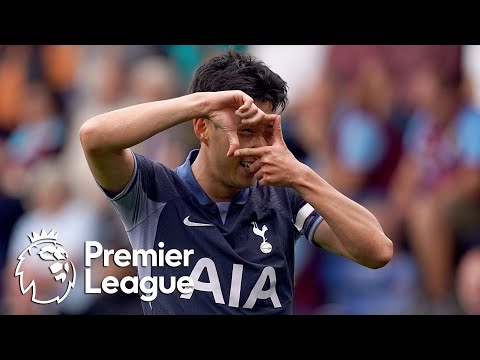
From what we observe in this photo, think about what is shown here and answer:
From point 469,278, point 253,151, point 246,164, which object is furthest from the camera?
point 469,278

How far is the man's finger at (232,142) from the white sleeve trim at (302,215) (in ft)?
1.65

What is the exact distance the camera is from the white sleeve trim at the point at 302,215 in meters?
3.81

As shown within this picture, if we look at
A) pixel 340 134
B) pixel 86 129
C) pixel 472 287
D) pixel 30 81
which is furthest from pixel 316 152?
pixel 86 129

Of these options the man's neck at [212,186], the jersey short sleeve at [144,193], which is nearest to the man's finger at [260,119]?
the man's neck at [212,186]

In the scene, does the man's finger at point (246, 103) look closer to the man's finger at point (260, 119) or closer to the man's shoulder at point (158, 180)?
the man's finger at point (260, 119)

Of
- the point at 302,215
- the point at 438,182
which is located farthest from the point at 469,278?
the point at 302,215

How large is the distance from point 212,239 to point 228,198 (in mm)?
221

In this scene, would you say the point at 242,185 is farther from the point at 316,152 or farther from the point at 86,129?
the point at 316,152

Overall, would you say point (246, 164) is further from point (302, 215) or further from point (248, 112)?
point (302, 215)

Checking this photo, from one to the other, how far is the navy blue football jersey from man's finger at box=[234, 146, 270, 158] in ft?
1.02

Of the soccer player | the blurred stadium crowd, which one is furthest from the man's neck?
the blurred stadium crowd

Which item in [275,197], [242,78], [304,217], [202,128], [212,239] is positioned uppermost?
[242,78]

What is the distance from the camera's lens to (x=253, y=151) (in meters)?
3.53

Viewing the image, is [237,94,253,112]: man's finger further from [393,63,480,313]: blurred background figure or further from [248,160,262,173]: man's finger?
[393,63,480,313]: blurred background figure
